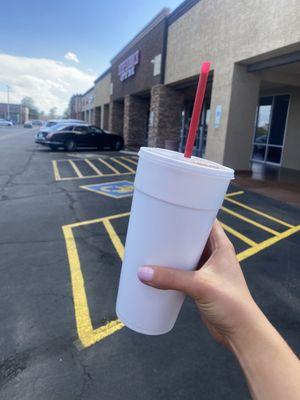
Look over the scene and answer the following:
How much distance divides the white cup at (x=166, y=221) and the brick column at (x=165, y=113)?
57.1 ft

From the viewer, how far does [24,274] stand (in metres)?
4.07

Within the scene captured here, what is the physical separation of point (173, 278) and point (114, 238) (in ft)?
13.7

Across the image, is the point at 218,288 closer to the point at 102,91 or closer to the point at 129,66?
the point at 129,66

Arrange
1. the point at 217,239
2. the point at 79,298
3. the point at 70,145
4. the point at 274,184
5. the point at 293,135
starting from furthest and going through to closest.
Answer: the point at 70,145 → the point at 293,135 → the point at 274,184 → the point at 79,298 → the point at 217,239

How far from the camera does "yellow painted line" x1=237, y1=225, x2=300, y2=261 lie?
502 cm

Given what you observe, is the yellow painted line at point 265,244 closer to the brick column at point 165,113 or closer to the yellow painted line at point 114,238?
the yellow painted line at point 114,238

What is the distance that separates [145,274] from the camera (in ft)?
4.44

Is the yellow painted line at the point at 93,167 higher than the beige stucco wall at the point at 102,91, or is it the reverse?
the beige stucco wall at the point at 102,91

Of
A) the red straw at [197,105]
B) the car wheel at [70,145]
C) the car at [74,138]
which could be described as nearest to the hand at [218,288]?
the red straw at [197,105]

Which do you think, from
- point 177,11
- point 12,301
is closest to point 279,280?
point 12,301

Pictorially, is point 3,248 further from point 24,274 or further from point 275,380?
point 275,380

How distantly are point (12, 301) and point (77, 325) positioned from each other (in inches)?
33.2

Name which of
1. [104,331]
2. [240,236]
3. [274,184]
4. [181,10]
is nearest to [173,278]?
[104,331]

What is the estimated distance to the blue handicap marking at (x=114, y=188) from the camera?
8792 millimetres
